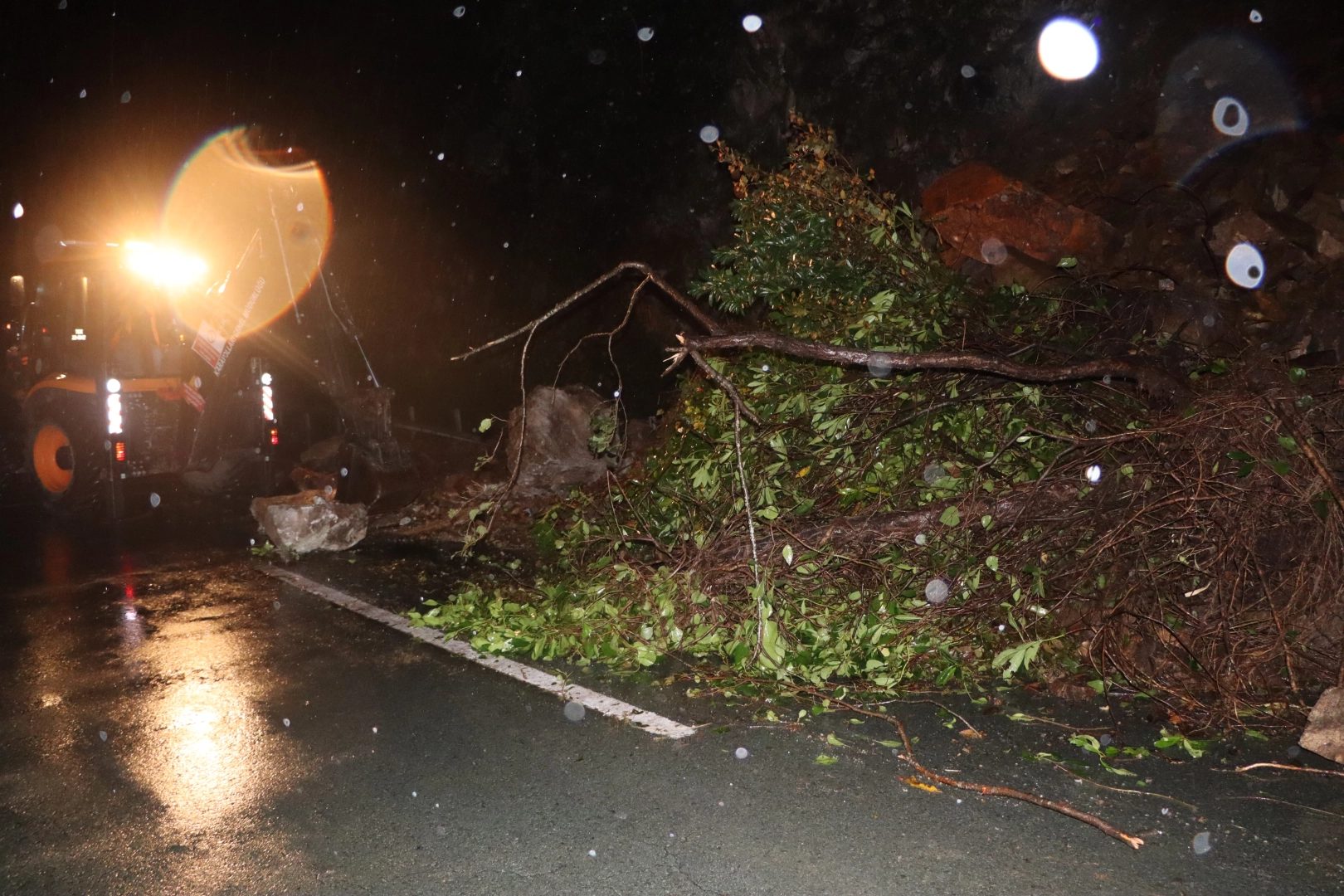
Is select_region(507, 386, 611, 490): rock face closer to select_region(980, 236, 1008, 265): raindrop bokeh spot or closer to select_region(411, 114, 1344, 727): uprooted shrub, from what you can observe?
select_region(411, 114, 1344, 727): uprooted shrub

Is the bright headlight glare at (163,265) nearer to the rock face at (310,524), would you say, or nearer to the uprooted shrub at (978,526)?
the rock face at (310,524)

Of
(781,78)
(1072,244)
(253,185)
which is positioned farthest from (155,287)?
(1072,244)

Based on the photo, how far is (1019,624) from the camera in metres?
4.82

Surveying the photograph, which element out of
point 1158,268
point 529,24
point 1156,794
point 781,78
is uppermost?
point 529,24

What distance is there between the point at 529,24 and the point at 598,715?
42.8 feet

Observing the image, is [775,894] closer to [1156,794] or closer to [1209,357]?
[1156,794]

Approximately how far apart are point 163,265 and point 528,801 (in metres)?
9.13

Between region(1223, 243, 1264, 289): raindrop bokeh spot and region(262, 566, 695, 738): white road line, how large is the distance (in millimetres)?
5678

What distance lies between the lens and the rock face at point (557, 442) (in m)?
9.77

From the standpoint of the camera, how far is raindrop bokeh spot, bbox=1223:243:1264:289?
701 centimetres

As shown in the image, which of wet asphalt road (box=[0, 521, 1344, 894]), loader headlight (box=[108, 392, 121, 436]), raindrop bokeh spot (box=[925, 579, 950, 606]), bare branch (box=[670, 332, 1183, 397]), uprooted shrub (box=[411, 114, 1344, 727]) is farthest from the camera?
loader headlight (box=[108, 392, 121, 436])

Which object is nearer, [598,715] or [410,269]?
[598,715]

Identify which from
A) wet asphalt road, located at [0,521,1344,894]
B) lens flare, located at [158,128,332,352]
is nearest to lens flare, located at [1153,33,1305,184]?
wet asphalt road, located at [0,521,1344,894]

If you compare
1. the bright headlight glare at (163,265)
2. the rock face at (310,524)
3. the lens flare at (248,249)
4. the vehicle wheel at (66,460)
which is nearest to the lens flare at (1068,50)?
the lens flare at (248,249)
